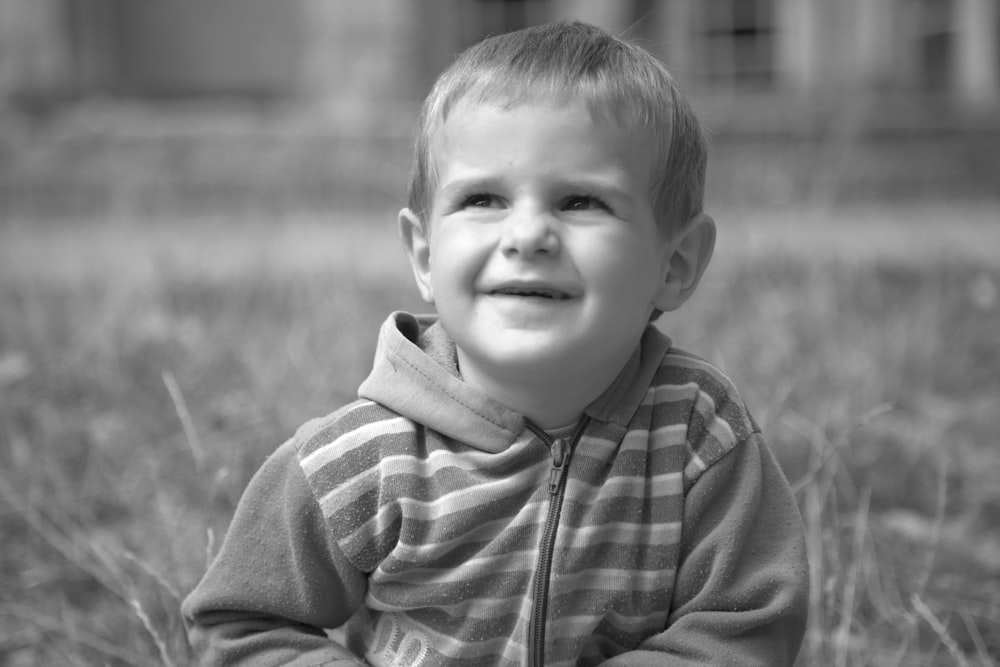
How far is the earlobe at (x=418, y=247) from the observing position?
1479mm

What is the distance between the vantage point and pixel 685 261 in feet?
4.84

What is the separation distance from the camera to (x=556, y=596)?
4.47 feet

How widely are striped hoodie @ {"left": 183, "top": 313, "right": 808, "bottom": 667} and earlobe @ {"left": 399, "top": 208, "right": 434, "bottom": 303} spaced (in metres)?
0.10

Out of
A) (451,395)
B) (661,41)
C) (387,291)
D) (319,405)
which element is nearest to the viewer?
(451,395)

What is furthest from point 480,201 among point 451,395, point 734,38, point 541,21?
point 734,38

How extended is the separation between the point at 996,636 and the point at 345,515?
1.27 metres

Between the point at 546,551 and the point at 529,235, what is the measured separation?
385mm

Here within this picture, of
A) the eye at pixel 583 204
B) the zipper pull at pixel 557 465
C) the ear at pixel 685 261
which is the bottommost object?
the zipper pull at pixel 557 465

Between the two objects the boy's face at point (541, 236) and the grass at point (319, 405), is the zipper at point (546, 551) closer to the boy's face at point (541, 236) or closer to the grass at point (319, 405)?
the boy's face at point (541, 236)

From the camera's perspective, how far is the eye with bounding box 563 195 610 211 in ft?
4.38

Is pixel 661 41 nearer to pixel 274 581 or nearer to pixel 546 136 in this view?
pixel 546 136

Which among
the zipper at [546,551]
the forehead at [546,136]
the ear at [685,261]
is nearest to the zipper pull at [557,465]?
the zipper at [546,551]

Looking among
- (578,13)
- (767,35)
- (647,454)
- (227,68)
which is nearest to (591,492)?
(647,454)

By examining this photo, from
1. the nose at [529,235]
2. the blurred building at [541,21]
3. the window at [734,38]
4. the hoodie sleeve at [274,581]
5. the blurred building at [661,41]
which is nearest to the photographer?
the nose at [529,235]
